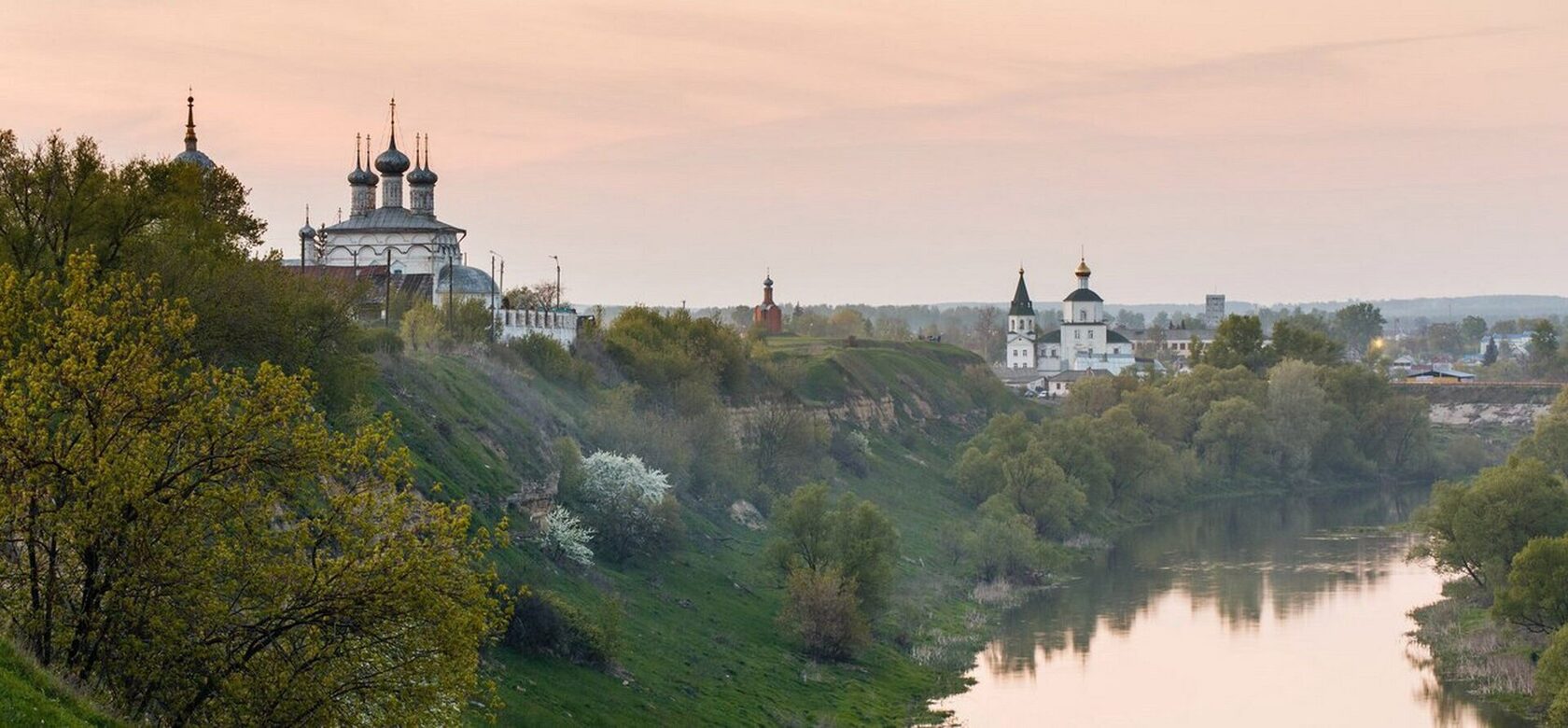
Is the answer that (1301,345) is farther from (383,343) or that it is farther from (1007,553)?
(383,343)

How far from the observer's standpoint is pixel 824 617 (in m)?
49.3

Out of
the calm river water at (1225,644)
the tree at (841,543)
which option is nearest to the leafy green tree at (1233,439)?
the calm river water at (1225,644)

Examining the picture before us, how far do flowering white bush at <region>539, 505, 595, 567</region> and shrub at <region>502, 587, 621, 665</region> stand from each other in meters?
6.12

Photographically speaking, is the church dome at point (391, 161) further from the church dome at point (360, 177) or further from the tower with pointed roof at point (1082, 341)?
the tower with pointed roof at point (1082, 341)

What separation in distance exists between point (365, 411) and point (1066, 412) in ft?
257

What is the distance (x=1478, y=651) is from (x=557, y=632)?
26.9 metres

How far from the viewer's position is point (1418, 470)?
111625mm

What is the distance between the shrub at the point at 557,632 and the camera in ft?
127

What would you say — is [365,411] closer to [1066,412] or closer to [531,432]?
[531,432]

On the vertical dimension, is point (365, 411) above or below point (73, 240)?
below

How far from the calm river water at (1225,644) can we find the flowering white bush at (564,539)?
10.0 meters

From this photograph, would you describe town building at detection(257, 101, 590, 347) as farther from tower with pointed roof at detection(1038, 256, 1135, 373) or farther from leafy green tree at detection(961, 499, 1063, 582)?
tower with pointed roof at detection(1038, 256, 1135, 373)

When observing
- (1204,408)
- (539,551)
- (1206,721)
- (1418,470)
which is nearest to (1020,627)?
(1206,721)

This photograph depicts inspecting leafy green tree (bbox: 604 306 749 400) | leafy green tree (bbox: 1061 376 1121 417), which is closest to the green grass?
leafy green tree (bbox: 604 306 749 400)
